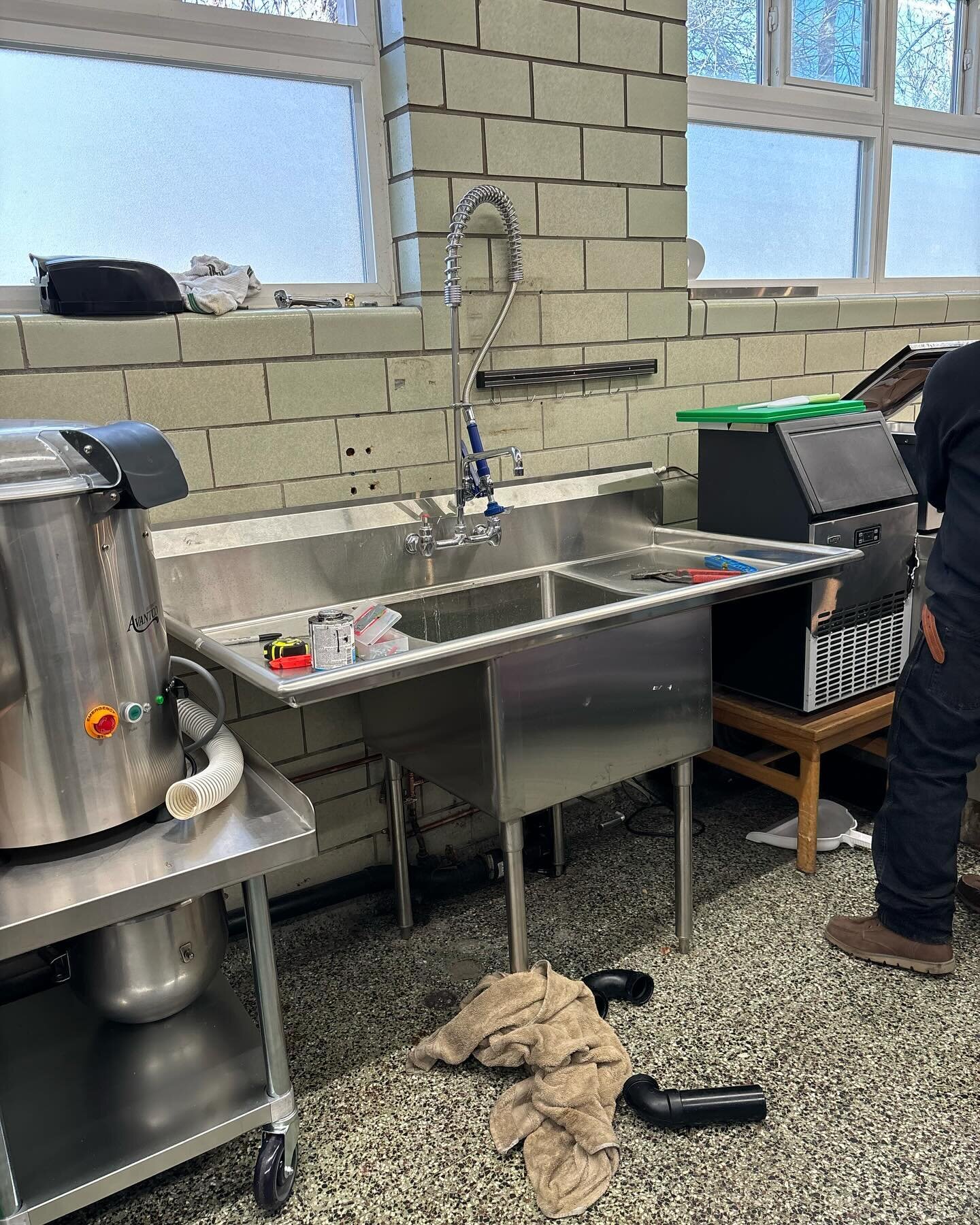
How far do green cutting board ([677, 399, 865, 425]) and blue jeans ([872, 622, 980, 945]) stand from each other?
0.68 metres

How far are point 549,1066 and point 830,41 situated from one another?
342cm

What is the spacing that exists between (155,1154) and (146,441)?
1055 mm

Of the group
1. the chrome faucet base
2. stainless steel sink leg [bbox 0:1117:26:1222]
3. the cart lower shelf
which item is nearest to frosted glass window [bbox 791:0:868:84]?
the chrome faucet base

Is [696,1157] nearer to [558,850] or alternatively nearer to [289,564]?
[558,850]

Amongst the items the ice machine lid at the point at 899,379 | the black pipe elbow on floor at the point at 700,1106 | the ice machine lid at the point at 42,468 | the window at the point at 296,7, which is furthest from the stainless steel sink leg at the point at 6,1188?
the ice machine lid at the point at 899,379

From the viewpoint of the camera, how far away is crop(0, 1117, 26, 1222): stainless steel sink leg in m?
1.22

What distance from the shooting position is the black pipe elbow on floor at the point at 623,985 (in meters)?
1.90

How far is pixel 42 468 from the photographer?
1190 millimetres

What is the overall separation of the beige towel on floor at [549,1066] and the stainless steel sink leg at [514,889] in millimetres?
39

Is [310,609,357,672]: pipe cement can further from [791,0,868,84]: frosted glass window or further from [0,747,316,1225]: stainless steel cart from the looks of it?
[791,0,868,84]: frosted glass window

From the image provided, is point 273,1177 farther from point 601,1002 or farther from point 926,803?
point 926,803

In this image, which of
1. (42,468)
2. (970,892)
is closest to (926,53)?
(970,892)

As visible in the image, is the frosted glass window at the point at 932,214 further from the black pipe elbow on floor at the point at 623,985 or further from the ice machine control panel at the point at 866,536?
the black pipe elbow on floor at the point at 623,985

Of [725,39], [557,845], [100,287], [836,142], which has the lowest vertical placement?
[557,845]
